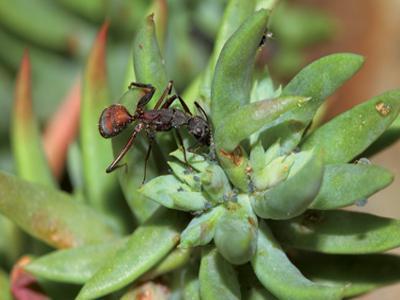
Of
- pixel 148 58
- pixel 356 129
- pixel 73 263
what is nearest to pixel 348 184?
pixel 356 129

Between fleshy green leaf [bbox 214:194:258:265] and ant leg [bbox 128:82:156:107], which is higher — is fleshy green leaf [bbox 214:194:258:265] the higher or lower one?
the lower one

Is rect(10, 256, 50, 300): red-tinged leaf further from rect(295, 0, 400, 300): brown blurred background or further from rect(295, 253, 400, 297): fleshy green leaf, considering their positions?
rect(295, 0, 400, 300): brown blurred background

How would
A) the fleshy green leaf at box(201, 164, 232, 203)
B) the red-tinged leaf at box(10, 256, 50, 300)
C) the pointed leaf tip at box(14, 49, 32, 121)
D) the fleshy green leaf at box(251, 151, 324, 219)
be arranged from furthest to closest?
the pointed leaf tip at box(14, 49, 32, 121), the red-tinged leaf at box(10, 256, 50, 300), the fleshy green leaf at box(201, 164, 232, 203), the fleshy green leaf at box(251, 151, 324, 219)

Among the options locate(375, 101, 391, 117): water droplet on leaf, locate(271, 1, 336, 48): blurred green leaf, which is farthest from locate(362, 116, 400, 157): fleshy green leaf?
locate(271, 1, 336, 48): blurred green leaf

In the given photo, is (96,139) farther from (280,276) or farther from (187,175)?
(280,276)

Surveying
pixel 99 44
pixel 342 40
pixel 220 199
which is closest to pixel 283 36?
pixel 342 40

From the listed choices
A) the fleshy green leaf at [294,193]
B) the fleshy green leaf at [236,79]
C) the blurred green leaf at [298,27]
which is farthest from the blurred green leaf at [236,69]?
the blurred green leaf at [298,27]

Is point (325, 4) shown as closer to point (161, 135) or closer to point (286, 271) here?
point (161, 135)
